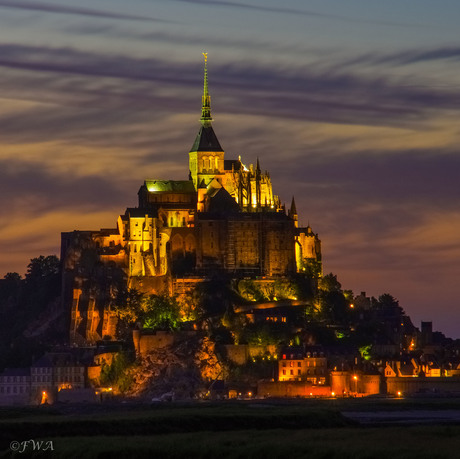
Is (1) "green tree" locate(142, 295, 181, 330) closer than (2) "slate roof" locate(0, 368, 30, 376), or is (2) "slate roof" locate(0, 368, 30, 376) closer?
(2) "slate roof" locate(0, 368, 30, 376)

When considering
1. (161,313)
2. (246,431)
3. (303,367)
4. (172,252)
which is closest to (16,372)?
(161,313)

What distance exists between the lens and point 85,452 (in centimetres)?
9469

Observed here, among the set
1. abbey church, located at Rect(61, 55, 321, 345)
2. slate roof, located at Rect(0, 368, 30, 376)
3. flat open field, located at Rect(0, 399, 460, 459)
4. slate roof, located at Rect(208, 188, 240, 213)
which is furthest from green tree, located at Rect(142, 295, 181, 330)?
flat open field, located at Rect(0, 399, 460, 459)

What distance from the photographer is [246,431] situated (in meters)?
108

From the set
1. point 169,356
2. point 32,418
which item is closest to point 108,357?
point 169,356

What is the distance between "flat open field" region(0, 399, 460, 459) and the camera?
90812mm

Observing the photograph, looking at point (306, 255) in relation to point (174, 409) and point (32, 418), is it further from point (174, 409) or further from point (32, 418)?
point (32, 418)

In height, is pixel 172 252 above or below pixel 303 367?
above

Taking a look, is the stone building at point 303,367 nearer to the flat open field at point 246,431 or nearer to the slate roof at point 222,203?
the flat open field at point 246,431

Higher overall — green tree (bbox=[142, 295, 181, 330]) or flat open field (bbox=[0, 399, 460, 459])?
green tree (bbox=[142, 295, 181, 330])

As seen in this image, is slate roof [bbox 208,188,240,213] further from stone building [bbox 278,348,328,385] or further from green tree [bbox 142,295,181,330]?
stone building [bbox 278,348,328,385]

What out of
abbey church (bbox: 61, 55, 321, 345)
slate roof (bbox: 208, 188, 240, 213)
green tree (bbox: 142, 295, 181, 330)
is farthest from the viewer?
slate roof (bbox: 208, 188, 240, 213)

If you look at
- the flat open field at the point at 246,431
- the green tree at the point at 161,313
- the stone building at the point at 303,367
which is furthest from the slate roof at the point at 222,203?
the flat open field at the point at 246,431

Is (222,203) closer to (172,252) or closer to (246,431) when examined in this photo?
(172,252)
